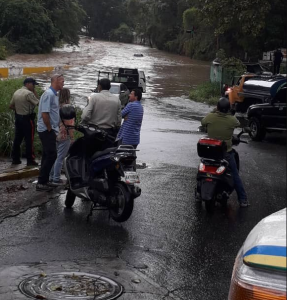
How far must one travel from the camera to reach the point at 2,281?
20.8 feet

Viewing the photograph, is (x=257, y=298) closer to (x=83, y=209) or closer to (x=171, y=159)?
(x=83, y=209)

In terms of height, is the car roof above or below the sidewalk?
above

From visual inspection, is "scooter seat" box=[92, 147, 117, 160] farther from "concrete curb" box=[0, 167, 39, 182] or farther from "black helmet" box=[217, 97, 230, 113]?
"concrete curb" box=[0, 167, 39, 182]

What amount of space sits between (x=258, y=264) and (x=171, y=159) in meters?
11.2

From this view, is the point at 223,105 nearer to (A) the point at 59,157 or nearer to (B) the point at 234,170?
(B) the point at 234,170

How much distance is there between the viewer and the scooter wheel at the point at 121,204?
8391mm

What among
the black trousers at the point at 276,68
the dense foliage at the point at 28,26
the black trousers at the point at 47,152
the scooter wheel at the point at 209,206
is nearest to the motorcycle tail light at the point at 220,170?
the scooter wheel at the point at 209,206

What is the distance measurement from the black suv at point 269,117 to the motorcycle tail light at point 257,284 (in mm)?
14788

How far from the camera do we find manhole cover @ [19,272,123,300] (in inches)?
240

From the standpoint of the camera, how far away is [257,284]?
347cm

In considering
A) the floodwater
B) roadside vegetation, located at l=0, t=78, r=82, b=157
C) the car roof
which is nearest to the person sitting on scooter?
roadside vegetation, located at l=0, t=78, r=82, b=157

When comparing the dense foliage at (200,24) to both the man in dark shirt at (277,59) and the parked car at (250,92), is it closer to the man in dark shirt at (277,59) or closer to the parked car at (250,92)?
the man in dark shirt at (277,59)

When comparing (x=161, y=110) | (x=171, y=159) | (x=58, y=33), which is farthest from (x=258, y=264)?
(x=58, y=33)

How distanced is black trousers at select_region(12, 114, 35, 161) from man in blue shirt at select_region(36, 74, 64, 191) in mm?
1673
